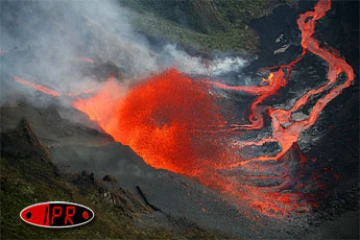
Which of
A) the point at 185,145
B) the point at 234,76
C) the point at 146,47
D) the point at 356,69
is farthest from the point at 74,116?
the point at 356,69

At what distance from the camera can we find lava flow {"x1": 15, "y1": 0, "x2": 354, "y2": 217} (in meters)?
24.8

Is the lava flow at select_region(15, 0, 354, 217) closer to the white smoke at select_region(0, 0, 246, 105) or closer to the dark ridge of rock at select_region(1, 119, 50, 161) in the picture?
the white smoke at select_region(0, 0, 246, 105)

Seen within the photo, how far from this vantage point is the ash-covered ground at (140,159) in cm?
2069

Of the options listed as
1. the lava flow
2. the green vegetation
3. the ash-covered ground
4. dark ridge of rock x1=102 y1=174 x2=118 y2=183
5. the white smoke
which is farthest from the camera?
the green vegetation

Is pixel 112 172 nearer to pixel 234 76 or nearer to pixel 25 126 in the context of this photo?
pixel 25 126

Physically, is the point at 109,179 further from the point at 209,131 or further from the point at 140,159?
the point at 209,131

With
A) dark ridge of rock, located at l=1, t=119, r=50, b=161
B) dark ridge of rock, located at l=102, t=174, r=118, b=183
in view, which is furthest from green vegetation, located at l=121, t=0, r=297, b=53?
dark ridge of rock, located at l=102, t=174, r=118, b=183

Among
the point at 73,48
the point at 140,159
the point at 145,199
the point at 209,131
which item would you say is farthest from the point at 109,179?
the point at 73,48

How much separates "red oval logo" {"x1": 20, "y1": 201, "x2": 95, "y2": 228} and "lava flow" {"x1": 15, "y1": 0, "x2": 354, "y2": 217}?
267 inches

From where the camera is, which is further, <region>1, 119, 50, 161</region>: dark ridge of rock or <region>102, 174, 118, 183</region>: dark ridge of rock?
<region>102, 174, 118, 183</region>: dark ridge of rock

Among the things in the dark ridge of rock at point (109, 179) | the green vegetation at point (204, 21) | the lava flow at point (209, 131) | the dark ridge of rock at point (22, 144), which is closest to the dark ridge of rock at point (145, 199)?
the dark ridge of rock at point (109, 179)

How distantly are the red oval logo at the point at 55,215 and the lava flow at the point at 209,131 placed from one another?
678 centimetres

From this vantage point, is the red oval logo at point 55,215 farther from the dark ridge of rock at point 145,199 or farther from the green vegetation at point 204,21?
the green vegetation at point 204,21

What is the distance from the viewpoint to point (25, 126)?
800 inches
